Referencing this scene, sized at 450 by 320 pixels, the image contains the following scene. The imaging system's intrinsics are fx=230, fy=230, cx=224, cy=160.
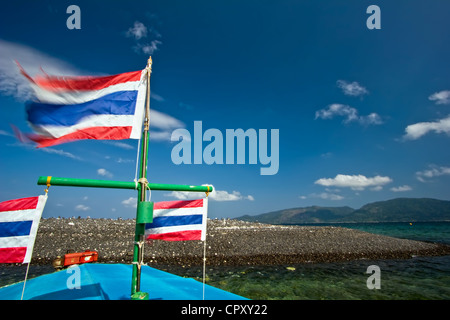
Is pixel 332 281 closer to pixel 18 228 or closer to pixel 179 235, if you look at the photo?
pixel 179 235

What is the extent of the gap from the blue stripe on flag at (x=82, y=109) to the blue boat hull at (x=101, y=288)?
510 cm

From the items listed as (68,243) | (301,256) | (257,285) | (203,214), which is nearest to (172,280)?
(203,214)

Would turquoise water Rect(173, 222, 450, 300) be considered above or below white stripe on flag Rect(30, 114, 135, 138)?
below

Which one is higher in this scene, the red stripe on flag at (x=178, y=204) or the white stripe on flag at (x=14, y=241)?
the red stripe on flag at (x=178, y=204)

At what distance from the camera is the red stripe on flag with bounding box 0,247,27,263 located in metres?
4.35

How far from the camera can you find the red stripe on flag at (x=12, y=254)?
4352 mm

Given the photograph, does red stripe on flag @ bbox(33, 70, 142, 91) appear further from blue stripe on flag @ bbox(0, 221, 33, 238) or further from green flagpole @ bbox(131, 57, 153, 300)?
blue stripe on flag @ bbox(0, 221, 33, 238)

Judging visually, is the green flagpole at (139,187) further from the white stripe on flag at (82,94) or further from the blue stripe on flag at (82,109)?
A: the white stripe on flag at (82,94)

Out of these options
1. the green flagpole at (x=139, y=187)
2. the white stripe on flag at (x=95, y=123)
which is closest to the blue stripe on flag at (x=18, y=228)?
the green flagpole at (x=139, y=187)

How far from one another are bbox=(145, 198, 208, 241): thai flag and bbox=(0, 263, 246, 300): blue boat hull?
3045mm

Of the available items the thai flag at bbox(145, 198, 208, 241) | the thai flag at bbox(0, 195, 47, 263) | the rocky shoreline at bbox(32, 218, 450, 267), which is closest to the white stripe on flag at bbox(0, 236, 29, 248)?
the thai flag at bbox(0, 195, 47, 263)

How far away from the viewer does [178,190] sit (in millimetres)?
5000
